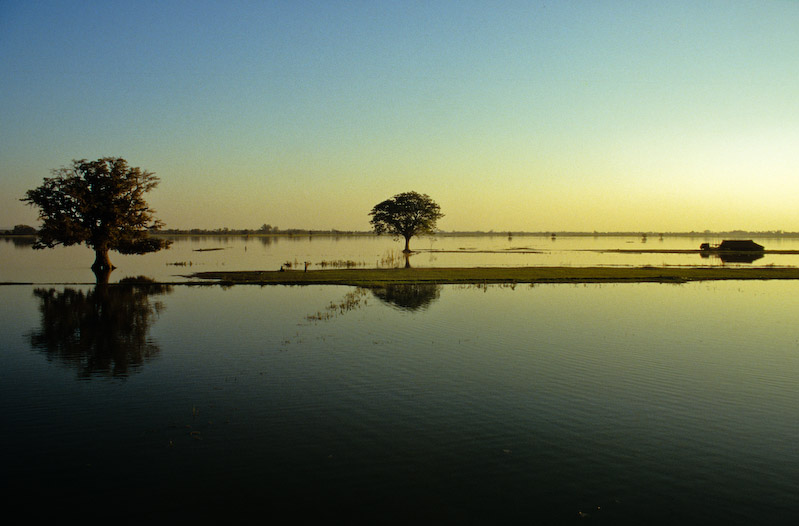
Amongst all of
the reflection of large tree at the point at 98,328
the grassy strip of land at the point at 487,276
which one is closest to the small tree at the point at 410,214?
the grassy strip of land at the point at 487,276

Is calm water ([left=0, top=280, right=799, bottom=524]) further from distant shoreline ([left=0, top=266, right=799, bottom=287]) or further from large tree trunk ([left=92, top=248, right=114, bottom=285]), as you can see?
large tree trunk ([left=92, top=248, right=114, bottom=285])

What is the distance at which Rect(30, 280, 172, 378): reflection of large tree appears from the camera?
22.1 meters

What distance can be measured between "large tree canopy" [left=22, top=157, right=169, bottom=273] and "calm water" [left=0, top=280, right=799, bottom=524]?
38577 mm

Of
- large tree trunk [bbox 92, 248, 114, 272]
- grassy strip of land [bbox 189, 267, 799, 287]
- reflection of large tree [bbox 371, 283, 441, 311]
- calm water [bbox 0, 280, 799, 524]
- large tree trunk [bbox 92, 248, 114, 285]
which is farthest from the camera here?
large tree trunk [bbox 92, 248, 114, 272]

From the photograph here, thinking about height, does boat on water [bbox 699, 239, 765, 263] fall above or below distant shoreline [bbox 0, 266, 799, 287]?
above

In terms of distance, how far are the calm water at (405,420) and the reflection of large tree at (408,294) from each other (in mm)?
7999

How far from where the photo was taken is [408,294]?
4516cm

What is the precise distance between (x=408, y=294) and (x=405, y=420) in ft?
98.8

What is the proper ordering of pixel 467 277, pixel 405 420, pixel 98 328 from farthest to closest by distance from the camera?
pixel 467 277 < pixel 98 328 < pixel 405 420

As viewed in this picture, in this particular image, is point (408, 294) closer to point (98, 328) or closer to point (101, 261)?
point (98, 328)

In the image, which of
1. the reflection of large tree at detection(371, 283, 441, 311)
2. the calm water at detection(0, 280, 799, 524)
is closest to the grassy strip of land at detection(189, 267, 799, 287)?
the reflection of large tree at detection(371, 283, 441, 311)

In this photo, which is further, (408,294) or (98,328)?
(408,294)

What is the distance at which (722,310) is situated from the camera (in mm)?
36625

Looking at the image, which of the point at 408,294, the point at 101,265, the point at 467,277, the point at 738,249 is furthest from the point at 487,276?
the point at 738,249
